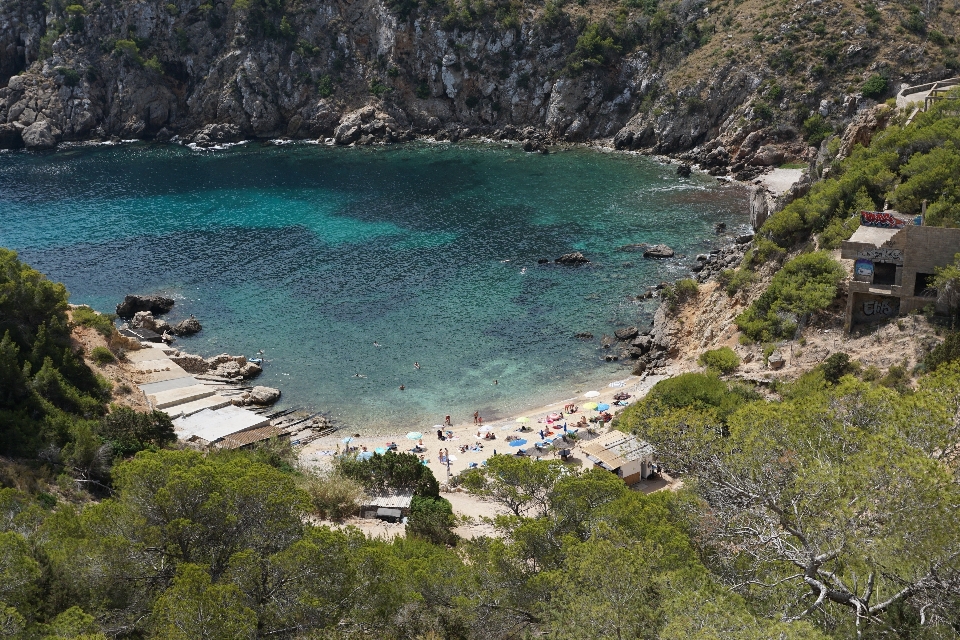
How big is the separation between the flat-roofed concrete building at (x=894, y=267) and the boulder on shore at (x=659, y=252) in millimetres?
27514

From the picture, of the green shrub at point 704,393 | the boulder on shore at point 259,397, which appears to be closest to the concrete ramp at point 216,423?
the boulder on shore at point 259,397

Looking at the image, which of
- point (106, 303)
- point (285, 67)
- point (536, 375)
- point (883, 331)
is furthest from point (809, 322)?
point (285, 67)

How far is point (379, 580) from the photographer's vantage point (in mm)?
20844

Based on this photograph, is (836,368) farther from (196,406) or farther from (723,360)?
(196,406)

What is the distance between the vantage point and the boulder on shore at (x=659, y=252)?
6800 cm

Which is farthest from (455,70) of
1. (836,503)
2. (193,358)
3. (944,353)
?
(836,503)

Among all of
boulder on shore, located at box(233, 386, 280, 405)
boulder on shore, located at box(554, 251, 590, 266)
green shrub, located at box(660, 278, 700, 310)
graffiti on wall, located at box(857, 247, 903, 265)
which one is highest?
graffiti on wall, located at box(857, 247, 903, 265)

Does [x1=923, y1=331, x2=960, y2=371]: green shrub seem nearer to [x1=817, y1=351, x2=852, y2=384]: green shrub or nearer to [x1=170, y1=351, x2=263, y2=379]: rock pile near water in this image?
[x1=817, y1=351, x2=852, y2=384]: green shrub

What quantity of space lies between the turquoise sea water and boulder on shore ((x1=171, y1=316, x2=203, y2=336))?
4.55 feet

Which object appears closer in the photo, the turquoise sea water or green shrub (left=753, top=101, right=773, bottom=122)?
the turquoise sea water

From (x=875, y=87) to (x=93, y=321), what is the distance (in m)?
80.0

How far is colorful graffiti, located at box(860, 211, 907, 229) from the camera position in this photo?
41000 mm

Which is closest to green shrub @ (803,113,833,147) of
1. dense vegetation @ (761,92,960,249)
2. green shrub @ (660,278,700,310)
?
dense vegetation @ (761,92,960,249)

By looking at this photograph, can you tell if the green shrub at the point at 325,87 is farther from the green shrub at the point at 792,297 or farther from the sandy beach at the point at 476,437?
the green shrub at the point at 792,297
